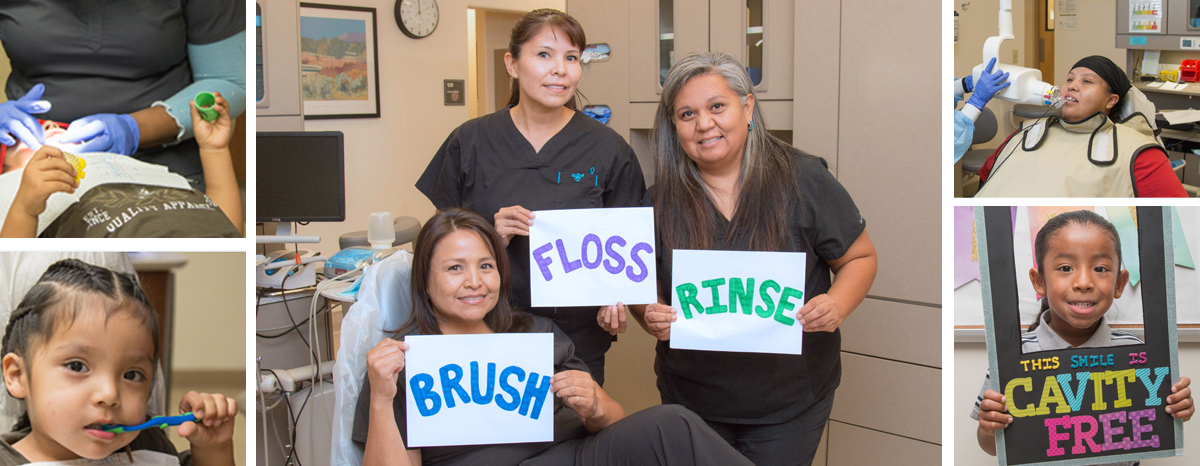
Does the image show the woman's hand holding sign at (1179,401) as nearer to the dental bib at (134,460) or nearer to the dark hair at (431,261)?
the dark hair at (431,261)

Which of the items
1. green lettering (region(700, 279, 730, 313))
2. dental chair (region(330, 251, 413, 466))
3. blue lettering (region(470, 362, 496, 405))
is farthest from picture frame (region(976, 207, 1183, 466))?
dental chair (region(330, 251, 413, 466))

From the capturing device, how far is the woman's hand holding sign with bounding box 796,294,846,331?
68.5 inches

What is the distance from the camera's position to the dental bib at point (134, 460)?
4.02 ft

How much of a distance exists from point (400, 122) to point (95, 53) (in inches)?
184

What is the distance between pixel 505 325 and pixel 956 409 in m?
0.94

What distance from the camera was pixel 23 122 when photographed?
123 centimetres

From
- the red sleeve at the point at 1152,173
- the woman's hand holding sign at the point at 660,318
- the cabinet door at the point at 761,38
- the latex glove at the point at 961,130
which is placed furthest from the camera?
the cabinet door at the point at 761,38

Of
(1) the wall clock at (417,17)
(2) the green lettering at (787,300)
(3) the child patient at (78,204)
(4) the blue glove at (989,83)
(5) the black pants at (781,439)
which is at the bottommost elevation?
(5) the black pants at (781,439)

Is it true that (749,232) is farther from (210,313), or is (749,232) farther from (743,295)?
(210,313)

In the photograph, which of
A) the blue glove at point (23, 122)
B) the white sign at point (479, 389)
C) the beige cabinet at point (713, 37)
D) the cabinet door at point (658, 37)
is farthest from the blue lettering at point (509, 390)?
the cabinet door at point (658, 37)

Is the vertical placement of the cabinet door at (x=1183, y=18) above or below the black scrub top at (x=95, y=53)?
above

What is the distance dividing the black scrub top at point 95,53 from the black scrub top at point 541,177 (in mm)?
810

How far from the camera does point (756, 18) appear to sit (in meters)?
2.97

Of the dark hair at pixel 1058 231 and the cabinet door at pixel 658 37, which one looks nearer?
the dark hair at pixel 1058 231
